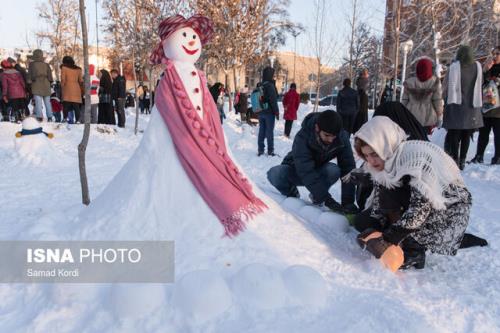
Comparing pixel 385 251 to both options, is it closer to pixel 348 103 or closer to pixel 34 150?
pixel 34 150

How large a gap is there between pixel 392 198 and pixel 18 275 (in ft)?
8.21

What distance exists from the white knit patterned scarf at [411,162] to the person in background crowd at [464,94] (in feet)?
10.4

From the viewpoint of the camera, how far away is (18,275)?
2453 millimetres

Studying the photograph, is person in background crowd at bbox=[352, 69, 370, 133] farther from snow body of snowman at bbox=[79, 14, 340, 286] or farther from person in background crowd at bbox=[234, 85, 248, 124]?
snow body of snowman at bbox=[79, 14, 340, 286]

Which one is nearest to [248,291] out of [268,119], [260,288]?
[260,288]

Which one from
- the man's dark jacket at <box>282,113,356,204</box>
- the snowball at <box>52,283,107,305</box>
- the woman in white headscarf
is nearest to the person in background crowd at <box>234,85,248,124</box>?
the man's dark jacket at <box>282,113,356,204</box>

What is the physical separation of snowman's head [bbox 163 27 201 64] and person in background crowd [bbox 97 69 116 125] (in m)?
7.46

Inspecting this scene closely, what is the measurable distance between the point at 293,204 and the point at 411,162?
1.28m

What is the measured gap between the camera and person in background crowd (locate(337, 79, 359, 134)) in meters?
8.04

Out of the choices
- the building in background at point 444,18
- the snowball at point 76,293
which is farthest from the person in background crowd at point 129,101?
the snowball at point 76,293

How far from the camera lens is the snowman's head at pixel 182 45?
2.88m

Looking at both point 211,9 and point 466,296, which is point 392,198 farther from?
point 211,9

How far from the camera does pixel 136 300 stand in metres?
1.90

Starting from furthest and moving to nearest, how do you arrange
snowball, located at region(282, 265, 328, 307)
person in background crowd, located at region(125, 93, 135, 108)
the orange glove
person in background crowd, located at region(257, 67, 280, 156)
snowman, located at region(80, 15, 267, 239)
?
person in background crowd, located at region(125, 93, 135, 108)
person in background crowd, located at region(257, 67, 280, 156)
snowman, located at region(80, 15, 267, 239)
the orange glove
snowball, located at region(282, 265, 328, 307)
